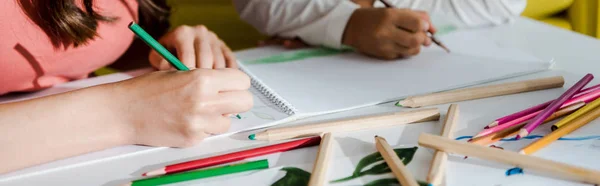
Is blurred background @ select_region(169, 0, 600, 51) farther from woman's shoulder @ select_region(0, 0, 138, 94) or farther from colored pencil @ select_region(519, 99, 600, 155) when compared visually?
colored pencil @ select_region(519, 99, 600, 155)

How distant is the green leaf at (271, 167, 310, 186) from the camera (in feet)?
1.38

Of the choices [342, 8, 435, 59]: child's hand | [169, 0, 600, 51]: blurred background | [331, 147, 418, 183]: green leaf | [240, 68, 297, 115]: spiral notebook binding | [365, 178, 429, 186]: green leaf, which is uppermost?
[169, 0, 600, 51]: blurred background

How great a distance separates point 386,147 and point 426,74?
21 cm

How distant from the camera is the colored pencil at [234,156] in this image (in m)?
0.43

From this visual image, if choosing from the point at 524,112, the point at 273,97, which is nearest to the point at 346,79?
the point at 273,97

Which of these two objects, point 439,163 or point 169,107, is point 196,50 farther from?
point 439,163

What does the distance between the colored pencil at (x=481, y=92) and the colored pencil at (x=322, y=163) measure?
0.11 m

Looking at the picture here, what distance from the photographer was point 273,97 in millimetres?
580

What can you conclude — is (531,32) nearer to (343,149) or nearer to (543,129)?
(543,129)

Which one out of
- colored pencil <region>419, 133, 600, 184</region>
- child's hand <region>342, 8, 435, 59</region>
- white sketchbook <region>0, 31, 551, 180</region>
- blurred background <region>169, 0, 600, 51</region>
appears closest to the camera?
colored pencil <region>419, 133, 600, 184</region>

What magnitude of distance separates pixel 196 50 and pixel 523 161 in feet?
1.26

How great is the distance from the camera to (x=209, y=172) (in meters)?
0.43

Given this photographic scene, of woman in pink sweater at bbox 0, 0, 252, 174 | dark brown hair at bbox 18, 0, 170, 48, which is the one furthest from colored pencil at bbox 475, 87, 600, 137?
dark brown hair at bbox 18, 0, 170, 48

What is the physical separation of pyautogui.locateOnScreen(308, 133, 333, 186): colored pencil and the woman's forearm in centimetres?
17
